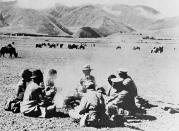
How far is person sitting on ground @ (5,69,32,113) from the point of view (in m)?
9.41

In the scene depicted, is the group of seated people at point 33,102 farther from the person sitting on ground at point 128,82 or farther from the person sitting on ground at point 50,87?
the person sitting on ground at point 128,82

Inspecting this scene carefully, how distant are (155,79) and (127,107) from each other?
24.2ft

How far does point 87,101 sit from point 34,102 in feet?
4.82

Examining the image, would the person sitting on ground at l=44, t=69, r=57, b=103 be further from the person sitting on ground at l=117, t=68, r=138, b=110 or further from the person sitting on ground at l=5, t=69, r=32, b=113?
the person sitting on ground at l=117, t=68, r=138, b=110

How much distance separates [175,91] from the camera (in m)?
13.3

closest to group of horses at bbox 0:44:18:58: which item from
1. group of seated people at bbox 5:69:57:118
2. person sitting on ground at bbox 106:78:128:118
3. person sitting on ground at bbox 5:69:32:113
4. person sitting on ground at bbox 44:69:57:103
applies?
person sitting on ground at bbox 44:69:57:103

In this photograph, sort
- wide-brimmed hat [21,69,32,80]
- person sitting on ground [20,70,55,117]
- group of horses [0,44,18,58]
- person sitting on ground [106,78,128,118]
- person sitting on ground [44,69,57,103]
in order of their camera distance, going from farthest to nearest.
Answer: group of horses [0,44,18,58] → person sitting on ground [44,69,57,103] → wide-brimmed hat [21,69,32,80] → person sitting on ground [106,78,128,118] → person sitting on ground [20,70,55,117]

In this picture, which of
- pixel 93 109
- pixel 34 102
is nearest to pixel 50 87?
pixel 34 102

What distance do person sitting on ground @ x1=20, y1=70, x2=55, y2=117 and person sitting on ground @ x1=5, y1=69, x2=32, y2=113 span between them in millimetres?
380

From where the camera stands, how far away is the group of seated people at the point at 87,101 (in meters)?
A: 8.22

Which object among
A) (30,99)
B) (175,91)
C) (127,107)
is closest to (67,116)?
(30,99)

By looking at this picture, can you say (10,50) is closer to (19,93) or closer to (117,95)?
(19,93)

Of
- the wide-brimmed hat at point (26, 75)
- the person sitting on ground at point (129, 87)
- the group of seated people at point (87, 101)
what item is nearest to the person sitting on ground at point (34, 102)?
the group of seated people at point (87, 101)

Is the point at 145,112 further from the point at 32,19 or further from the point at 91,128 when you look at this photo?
the point at 32,19
